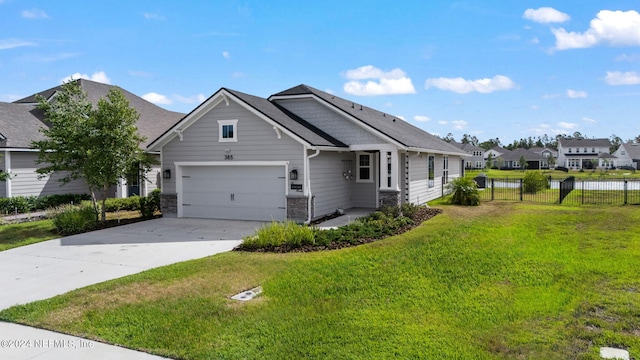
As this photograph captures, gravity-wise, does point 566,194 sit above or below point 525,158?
below

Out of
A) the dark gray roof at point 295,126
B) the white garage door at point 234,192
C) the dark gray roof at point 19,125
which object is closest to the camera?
the dark gray roof at point 295,126

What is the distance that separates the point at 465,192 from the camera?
18.1m

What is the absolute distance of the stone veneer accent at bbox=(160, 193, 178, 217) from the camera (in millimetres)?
16578

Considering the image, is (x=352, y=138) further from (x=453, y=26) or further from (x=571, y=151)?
(x=571, y=151)

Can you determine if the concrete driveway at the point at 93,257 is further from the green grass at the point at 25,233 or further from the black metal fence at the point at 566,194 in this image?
the black metal fence at the point at 566,194

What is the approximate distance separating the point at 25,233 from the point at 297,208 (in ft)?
27.4

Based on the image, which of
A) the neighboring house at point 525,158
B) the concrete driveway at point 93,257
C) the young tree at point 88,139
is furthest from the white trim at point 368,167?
the neighboring house at point 525,158

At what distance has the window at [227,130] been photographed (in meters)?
15.4

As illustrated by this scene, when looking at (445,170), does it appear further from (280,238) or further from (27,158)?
(27,158)

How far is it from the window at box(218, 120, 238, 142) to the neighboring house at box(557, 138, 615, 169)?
81808 millimetres

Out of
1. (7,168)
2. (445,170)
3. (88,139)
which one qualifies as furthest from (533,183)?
(7,168)

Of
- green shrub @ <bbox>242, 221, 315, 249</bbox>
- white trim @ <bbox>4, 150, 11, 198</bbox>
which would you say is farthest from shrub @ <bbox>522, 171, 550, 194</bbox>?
white trim @ <bbox>4, 150, 11, 198</bbox>

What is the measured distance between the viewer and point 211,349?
201 inches

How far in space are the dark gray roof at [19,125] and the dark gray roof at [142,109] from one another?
1.67 meters
